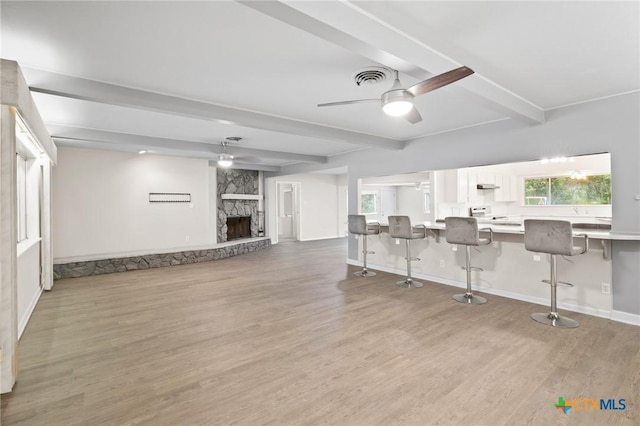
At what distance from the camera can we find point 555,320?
3.42 metres

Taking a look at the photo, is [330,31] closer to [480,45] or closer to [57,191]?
[480,45]

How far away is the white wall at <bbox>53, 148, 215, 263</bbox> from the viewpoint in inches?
243

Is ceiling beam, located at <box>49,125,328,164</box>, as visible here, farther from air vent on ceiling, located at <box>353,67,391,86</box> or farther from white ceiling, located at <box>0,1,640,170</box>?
air vent on ceiling, located at <box>353,67,391,86</box>


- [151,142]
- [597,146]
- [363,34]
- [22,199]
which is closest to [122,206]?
[151,142]

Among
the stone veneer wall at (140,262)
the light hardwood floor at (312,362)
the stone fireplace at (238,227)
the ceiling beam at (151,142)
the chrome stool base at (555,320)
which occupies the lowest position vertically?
the light hardwood floor at (312,362)

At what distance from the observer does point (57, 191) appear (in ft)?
19.9

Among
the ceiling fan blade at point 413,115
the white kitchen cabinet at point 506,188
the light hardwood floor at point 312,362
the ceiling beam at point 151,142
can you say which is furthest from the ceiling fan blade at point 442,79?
the white kitchen cabinet at point 506,188

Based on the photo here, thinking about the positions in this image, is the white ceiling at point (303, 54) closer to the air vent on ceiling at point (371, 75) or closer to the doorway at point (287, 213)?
the air vent on ceiling at point (371, 75)

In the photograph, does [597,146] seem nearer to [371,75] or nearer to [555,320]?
[555,320]

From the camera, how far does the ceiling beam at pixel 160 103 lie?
2801 mm

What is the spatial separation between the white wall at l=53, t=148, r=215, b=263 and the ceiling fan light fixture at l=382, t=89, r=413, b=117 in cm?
620

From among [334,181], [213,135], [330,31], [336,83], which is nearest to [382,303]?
[336,83]

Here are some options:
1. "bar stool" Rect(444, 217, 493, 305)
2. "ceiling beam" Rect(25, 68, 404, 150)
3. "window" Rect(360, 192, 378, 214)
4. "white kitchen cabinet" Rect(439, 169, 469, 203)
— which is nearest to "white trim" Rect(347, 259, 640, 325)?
"bar stool" Rect(444, 217, 493, 305)

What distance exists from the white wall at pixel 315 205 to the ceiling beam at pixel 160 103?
5.80m
